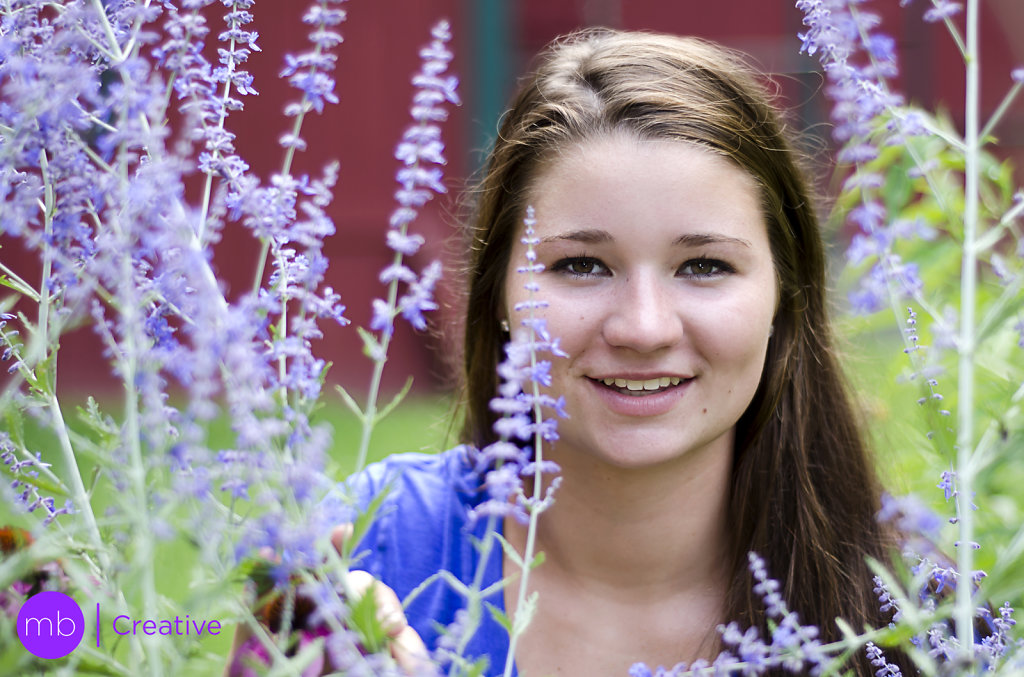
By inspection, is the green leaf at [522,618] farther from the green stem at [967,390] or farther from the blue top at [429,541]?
the blue top at [429,541]

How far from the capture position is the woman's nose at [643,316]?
1.71 metres

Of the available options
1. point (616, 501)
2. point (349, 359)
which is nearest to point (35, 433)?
point (616, 501)

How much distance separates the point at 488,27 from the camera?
836cm

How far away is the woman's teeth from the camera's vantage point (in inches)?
72.5

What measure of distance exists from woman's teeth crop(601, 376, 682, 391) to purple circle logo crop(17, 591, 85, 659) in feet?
3.59

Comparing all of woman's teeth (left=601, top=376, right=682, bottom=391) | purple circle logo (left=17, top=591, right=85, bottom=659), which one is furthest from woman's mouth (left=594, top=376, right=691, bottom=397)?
purple circle logo (left=17, top=591, right=85, bottom=659)

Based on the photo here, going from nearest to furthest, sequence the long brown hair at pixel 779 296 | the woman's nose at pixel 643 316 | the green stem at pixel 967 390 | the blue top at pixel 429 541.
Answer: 1. the green stem at pixel 967 390
2. the woman's nose at pixel 643 316
3. the long brown hair at pixel 779 296
4. the blue top at pixel 429 541

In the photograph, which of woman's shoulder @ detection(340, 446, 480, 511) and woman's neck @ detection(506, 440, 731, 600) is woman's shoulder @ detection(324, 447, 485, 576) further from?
woman's neck @ detection(506, 440, 731, 600)

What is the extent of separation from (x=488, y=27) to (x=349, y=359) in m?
2.76

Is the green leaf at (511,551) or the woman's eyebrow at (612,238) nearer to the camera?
the green leaf at (511,551)

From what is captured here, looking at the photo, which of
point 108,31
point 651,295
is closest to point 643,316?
point 651,295

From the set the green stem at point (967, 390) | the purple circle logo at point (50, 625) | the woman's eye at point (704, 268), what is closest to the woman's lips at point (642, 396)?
the woman's eye at point (704, 268)

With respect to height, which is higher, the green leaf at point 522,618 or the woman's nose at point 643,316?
the woman's nose at point 643,316

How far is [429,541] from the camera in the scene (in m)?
2.34
